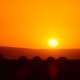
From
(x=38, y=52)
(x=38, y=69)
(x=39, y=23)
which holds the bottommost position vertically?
(x=38, y=69)

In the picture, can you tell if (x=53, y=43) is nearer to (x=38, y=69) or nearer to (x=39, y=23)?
(x=39, y=23)

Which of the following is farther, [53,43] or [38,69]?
[53,43]

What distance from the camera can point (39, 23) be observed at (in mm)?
1455

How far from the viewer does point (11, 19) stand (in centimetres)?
146

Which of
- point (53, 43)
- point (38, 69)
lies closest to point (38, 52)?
point (53, 43)

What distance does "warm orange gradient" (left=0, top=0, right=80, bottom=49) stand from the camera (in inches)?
56.7

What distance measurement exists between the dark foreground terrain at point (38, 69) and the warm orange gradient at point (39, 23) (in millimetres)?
319

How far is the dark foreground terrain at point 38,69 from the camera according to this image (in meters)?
1.10

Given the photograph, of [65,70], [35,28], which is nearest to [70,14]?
[35,28]

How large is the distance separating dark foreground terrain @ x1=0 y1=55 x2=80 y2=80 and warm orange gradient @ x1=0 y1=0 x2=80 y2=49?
1.05 ft

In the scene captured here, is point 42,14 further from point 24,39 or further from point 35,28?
point 24,39

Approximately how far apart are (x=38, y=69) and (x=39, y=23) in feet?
1.46

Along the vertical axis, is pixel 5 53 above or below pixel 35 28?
below

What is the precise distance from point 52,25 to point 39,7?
0.16 metres
